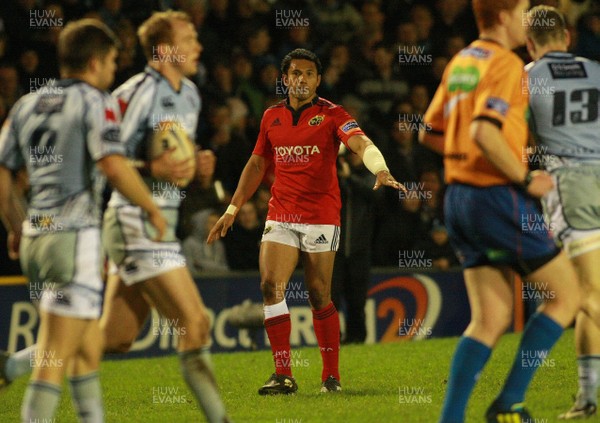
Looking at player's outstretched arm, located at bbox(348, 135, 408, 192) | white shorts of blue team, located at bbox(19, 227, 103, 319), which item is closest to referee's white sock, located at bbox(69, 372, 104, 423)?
white shorts of blue team, located at bbox(19, 227, 103, 319)

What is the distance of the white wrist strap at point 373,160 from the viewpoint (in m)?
7.59

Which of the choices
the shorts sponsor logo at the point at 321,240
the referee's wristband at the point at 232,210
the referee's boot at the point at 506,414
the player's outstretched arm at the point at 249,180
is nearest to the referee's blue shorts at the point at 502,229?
the referee's boot at the point at 506,414

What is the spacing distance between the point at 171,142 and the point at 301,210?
2.61 metres

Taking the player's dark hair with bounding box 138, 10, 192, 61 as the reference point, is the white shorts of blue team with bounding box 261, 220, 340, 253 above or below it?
below

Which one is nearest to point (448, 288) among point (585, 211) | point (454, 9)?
point (454, 9)

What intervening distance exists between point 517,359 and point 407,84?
1094 centimetres

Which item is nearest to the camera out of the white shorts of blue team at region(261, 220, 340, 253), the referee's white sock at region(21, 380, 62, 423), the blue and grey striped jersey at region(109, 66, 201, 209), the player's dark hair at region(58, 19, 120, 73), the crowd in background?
the referee's white sock at region(21, 380, 62, 423)

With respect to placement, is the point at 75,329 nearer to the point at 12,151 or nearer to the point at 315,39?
the point at 12,151

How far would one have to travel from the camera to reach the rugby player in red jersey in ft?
26.9

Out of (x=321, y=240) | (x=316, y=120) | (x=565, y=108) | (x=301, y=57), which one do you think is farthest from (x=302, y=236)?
(x=565, y=108)

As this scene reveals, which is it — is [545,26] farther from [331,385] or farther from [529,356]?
[331,385]

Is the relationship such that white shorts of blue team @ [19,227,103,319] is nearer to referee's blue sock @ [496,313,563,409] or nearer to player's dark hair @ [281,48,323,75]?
referee's blue sock @ [496,313,563,409]

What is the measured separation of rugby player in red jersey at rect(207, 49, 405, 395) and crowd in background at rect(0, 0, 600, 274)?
4028mm

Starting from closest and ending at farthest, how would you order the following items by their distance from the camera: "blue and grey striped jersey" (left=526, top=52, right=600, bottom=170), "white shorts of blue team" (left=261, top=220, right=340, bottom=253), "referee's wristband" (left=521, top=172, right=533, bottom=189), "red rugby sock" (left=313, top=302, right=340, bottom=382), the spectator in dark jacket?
"referee's wristband" (left=521, top=172, right=533, bottom=189), "blue and grey striped jersey" (left=526, top=52, right=600, bottom=170), "white shorts of blue team" (left=261, top=220, right=340, bottom=253), "red rugby sock" (left=313, top=302, right=340, bottom=382), the spectator in dark jacket
